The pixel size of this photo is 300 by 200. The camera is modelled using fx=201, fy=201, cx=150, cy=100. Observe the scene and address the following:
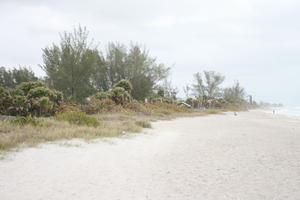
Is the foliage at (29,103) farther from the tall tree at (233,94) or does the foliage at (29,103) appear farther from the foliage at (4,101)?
the tall tree at (233,94)

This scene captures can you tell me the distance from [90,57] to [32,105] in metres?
6.79

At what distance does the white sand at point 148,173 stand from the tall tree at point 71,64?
11.1 m

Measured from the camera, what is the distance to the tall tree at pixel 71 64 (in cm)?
1420

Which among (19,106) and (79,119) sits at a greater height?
(19,106)

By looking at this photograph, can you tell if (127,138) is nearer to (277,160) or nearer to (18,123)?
(18,123)

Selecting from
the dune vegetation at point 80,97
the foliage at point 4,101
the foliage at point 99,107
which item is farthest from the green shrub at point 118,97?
the foliage at point 4,101

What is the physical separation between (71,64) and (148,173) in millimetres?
12999

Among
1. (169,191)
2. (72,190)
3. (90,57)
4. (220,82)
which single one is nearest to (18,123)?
(72,190)

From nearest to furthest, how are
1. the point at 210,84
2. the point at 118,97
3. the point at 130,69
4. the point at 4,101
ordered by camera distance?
the point at 4,101
the point at 118,97
the point at 130,69
the point at 210,84

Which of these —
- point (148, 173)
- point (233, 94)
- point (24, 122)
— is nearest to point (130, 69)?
point (24, 122)

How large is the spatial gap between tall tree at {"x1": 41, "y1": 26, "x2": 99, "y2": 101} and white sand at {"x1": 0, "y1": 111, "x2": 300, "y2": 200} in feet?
36.5

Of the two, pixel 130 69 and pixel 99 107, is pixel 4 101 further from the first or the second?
pixel 130 69

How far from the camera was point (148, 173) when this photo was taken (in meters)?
2.89

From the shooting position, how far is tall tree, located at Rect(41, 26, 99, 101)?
46.6 ft
